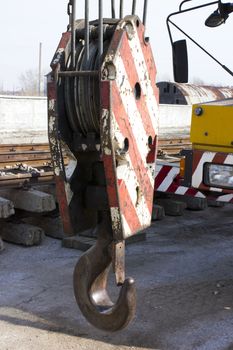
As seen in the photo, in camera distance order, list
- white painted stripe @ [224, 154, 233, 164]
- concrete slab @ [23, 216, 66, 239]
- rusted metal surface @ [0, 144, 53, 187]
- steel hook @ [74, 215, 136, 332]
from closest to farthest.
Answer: steel hook @ [74, 215, 136, 332]
white painted stripe @ [224, 154, 233, 164]
concrete slab @ [23, 216, 66, 239]
rusted metal surface @ [0, 144, 53, 187]

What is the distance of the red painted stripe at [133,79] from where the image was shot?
241 cm

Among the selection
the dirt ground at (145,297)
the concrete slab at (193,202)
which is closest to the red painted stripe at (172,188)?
the dirt ground at (145,297)

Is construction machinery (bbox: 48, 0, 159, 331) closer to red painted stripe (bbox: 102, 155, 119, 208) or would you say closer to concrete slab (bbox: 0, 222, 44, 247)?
red painted stripe (bbox: 102, 155, 119, 208)

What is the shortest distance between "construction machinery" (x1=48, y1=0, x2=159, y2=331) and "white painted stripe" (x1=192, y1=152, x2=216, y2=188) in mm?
1470

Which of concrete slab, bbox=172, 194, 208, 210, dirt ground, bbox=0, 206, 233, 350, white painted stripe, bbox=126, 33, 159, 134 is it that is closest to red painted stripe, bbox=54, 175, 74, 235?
white painted stripe, bbox=126, 33, 159, 134

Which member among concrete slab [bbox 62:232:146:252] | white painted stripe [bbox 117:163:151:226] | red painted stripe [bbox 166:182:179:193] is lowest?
concrete slab [bbox 62:232:146:252]

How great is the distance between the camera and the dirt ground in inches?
138

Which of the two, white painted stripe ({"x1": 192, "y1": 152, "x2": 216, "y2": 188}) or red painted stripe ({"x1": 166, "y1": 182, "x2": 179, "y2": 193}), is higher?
white painted stripe ({"x1": 192, "y1": 152, "x2": 216, "y2": 188})

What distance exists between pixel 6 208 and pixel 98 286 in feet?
8.51

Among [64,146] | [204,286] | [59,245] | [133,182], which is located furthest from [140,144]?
[59,245]

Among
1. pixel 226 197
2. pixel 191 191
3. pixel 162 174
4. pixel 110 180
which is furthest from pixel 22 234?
pixel 110 180

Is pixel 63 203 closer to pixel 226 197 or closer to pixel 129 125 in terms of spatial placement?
pixel 129 125

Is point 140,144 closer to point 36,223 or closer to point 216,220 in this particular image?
point 36,223

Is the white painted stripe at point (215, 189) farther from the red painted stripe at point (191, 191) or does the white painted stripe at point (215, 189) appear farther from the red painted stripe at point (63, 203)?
the red painted stripe at point (63, 203)
